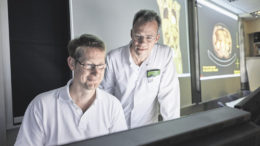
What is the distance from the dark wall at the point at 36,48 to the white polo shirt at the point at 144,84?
0.78ft

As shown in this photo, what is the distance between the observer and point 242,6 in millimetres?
2354

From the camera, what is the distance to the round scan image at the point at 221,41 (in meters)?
1.90

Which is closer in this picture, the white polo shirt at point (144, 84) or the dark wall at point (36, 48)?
the dark wall at point (36, 48)

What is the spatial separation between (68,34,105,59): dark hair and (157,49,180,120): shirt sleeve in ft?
1.58

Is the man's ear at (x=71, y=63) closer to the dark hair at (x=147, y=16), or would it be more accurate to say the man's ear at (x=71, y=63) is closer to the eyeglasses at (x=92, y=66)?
the eyeglasses at (x=92, y=66)

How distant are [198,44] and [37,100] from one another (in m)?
1.27

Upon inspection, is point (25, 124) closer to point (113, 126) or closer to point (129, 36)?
point (113, 126)

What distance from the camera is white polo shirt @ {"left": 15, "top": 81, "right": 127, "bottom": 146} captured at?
0.78 meters

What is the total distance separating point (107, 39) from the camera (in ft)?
3.43

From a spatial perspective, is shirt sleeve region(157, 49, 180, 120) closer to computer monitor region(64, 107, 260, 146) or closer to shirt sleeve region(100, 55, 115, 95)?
shirt sleeve region(100, 55, 115, 95)

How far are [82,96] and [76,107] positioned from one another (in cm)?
5

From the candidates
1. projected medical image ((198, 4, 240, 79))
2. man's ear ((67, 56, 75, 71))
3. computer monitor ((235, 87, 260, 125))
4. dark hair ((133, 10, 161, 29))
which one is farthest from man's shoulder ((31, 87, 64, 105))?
projected medical image ((198, 4, 240, 79))

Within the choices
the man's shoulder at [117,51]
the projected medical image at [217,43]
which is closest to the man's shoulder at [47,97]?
the man's shoulder at [117,51]

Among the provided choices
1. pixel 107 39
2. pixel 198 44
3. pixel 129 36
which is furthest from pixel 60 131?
pixel 198 44
